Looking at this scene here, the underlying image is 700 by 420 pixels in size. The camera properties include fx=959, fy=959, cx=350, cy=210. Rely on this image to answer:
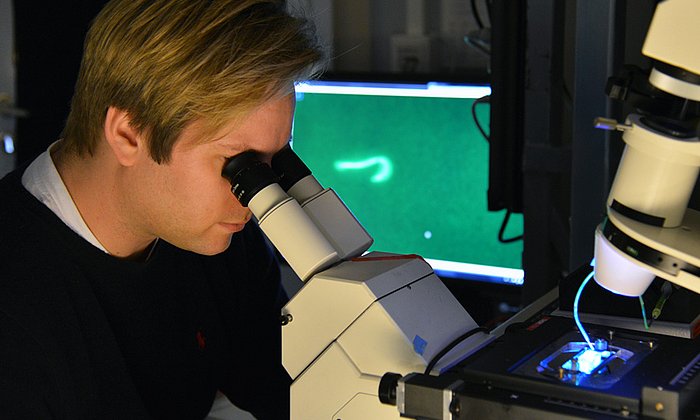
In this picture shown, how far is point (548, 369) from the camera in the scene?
106cm

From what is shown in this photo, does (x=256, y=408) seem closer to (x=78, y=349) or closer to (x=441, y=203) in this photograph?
(x=78, y=349)

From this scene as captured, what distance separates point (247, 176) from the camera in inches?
47.6

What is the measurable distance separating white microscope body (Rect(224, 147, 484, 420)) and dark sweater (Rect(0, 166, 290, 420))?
31cm

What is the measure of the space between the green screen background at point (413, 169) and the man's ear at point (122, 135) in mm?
953

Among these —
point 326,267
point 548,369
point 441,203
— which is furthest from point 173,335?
point 441,203

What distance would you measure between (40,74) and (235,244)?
5.50ft

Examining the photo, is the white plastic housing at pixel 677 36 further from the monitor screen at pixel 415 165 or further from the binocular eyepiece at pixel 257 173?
the monitor screen at pixel 415 165

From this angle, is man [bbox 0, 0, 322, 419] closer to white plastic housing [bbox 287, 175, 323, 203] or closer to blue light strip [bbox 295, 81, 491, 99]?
white plastic housing [bbox 287, 175, 323, 203]

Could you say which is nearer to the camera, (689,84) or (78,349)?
(689,84)

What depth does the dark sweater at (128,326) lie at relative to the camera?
4.18 ft

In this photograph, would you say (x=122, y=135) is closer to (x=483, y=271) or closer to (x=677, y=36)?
(x=677, y=36)

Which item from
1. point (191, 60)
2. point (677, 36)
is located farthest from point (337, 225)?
point (677, 36)

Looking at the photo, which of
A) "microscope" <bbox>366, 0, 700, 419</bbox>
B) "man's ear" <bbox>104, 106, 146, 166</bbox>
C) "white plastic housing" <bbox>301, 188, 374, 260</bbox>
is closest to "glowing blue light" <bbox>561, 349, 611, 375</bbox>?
"microscope" <bbox>366, 0, 700, 419</bbox>

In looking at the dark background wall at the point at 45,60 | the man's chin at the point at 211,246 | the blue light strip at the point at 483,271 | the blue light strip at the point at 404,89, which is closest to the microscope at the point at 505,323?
the man's chin at the point at 211,246
